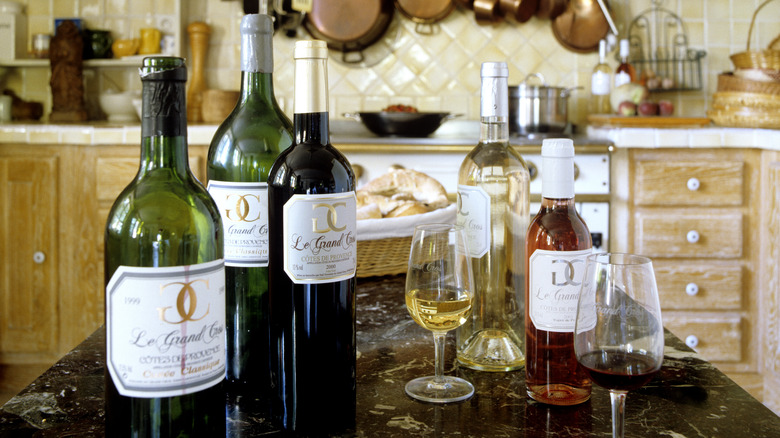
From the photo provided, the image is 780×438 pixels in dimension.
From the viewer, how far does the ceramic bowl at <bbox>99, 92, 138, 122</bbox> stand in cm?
301

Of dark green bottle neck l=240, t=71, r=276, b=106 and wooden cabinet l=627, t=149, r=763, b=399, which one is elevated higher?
dark green bottle neck l=240, t=71, r=276, b=106

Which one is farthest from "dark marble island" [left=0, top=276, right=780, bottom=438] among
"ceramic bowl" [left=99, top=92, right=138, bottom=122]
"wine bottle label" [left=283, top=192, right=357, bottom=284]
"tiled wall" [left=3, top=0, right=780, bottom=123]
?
"tiled wall" [left=3, top=0, right=780, bottom=123]

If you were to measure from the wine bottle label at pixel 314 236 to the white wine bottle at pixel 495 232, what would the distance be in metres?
0.23

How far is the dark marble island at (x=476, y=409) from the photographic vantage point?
61cm

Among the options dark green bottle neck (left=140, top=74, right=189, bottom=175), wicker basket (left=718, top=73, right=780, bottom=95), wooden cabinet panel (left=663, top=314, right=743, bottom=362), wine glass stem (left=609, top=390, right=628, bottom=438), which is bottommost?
wooden cabinet panel (left=663, top=314, right=743, bottom=362)

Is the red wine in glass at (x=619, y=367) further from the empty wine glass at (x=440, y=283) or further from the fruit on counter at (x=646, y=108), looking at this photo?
the fruit on counter at (x=646, y=108)

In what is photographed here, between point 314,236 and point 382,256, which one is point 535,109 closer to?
point 382,256

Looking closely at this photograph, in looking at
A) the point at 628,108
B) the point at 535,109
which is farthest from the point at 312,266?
the point at 628,108

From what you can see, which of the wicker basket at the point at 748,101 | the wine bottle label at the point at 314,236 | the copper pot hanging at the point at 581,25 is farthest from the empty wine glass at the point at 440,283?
the copper pot hanging at the point at 581,25

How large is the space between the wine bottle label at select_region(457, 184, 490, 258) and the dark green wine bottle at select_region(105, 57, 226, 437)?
308mm

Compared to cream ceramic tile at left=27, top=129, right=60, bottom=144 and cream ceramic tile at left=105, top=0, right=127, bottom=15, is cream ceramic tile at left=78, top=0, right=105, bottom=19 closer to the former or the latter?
cream ceramic tile at left=105, top=0, right=127, bottom=15

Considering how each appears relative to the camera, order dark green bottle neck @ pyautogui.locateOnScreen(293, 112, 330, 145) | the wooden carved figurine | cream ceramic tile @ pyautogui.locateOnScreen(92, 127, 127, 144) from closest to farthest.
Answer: dark green bottle neck @ pyautogui.locateOnScreen(293, 112, 330, 145) < cream ceramic tile @ pyautogui.locateOnScreen(92, 127, 127, 144) < the wooden carved figurine

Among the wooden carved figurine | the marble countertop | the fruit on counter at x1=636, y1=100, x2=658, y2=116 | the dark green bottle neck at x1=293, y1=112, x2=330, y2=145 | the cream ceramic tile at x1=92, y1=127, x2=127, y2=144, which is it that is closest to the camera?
the dark green bottle neck at x1=293, y1=112, x2=330, y2=145

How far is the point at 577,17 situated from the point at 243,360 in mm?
2762
